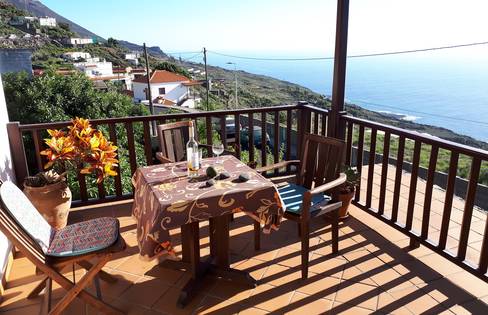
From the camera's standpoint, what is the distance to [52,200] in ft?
8.91

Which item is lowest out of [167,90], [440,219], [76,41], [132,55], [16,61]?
[167,90]

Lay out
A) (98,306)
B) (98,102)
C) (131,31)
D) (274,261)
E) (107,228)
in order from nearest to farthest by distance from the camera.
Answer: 1. (98,306)
2. (107,228)
3. (274,261)
4. (98,102)
5. (131,31)

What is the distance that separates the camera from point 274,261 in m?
2.60

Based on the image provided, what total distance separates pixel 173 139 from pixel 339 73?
1.66 m

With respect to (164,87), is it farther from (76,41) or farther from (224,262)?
(224,262)

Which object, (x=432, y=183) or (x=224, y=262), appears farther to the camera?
(x=432, y=183)

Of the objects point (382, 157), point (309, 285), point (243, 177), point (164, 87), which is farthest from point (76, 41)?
point (309, 285)

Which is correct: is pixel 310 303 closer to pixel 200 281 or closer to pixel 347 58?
pixel 200 281

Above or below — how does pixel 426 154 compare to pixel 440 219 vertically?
below

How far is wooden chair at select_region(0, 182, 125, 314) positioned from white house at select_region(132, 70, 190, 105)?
29495mm

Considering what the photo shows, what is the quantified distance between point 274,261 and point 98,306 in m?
1.24

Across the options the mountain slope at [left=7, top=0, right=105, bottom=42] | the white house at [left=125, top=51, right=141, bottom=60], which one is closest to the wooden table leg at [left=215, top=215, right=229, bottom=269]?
the mountain slope at [left=7, top=0, right=105, bottom=42]

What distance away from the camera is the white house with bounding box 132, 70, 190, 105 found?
31.3 m

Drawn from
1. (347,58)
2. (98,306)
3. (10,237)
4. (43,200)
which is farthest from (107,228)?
(347,58)
